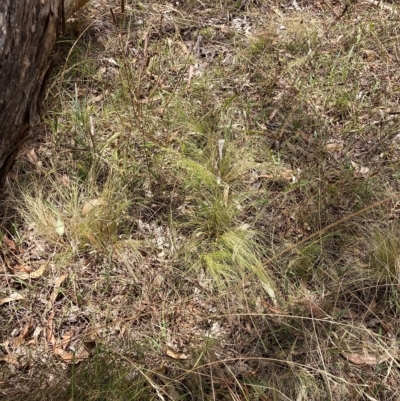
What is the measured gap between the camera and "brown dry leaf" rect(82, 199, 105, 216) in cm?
242

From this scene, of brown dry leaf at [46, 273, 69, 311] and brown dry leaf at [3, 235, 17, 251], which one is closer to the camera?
brown dry leaf at [46, 273, 69, 311]

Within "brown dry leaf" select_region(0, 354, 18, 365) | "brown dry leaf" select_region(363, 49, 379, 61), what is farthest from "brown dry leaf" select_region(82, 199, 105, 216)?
"brown dry leaf" select_region(363, 49, 379, 61)

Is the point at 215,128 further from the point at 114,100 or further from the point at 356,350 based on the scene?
the point at 356,350

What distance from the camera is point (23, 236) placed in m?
2.41

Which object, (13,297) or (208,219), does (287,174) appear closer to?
(208,219)

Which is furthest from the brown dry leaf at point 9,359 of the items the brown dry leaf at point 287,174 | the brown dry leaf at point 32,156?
the brown dry leaf at point 287,174

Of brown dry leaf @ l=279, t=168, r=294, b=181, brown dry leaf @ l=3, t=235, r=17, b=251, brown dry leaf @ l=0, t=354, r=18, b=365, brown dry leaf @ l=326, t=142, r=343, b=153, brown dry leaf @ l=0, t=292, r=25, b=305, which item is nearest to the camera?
brown dry leaf @ l=0, t=354, r=18, b=365

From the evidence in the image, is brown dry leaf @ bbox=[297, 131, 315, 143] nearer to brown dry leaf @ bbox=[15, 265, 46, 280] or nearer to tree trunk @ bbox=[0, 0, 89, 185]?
tree trunk @ bbox=[0, 0, 89, 185]

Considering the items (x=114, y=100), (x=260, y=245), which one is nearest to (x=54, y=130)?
(x=114, y=100)

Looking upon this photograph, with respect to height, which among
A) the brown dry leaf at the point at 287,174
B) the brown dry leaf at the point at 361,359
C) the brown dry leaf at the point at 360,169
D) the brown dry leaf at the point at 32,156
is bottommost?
the brown dry leaf at the point at 361,359

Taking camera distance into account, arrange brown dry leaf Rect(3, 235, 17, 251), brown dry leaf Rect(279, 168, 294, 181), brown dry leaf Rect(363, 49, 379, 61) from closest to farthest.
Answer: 1. brown dry leaf Rect(3, 235, 17, 251)
2. brown dry leaf Rect(279, 168, 294, 181)
3. brown dry leaf Rect(363, 49, 379, 61)

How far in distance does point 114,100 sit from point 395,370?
2110 millimetres

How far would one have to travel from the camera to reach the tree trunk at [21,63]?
2.14 metres

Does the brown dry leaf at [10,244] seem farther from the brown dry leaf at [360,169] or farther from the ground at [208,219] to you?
the brown dry leaf at [360,169]
